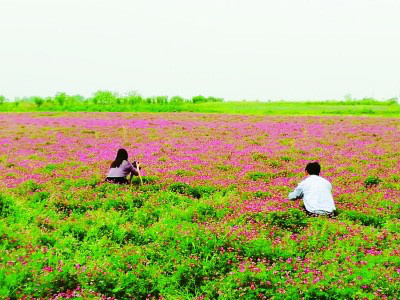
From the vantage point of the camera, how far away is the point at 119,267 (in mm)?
7215

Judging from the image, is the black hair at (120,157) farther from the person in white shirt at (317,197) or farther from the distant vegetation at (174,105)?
the distant vegetation at (174,105)

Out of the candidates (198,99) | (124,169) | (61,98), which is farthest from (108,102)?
(124,169)

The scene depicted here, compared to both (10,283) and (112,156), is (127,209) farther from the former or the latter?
(112,156)

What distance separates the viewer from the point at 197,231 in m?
8.23

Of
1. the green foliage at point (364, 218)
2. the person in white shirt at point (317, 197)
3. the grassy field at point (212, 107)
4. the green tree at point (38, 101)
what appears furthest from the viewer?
the green tree at point (38, 101)

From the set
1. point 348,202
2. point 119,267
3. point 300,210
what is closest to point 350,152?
point 348,202

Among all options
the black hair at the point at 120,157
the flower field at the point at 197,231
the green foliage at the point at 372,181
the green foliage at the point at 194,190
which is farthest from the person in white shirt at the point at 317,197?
the black hair at the point at 120,157

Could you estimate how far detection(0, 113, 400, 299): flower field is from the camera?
652cm

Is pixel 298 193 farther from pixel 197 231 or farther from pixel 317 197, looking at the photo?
pixel 197 231

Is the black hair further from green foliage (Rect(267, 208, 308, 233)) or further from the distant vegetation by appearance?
the distant vegetation

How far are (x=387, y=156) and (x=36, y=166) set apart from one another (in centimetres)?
1475

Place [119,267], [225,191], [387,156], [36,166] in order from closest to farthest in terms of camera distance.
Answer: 1. [119,267]
2. [225,191]
3. [36,166]
4. [387,156]

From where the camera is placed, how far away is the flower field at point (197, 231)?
21.4ft

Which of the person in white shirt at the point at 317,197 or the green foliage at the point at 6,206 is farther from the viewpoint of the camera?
the green foliage at the point at 6,206
